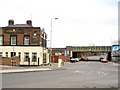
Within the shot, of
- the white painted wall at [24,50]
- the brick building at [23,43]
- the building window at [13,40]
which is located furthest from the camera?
the building window at [13,40]

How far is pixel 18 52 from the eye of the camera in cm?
7294

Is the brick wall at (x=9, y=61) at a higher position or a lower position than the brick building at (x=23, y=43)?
lower

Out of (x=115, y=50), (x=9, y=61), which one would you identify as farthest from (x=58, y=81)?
(x=115, y=50)

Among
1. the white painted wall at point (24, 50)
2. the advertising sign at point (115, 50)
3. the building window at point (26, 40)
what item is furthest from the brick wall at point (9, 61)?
the advertising sign at point (115, 50)

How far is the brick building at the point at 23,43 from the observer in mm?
71875

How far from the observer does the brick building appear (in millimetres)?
71875

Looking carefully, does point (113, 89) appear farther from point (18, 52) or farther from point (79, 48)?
point (79, 48)

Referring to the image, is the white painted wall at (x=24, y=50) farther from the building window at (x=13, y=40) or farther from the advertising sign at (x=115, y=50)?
the advertising sign at (x=115, y=50)

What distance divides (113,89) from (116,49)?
4524 inches

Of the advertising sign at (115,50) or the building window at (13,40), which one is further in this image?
the advertising sign at (115,50)

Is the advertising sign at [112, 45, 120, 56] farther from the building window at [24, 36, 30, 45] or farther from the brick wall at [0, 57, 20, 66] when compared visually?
the brick wall at [0, 57, 20, 66]

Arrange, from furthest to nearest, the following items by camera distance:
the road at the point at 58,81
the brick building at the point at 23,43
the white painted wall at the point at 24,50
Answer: the brick building at the point at 23,43
the white painted wall at the point at 24,50
the road at the point at 58,81

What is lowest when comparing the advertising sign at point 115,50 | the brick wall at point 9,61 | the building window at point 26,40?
the brick wall at point 9,61

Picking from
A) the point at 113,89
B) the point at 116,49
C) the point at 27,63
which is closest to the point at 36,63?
the point at 27,63
